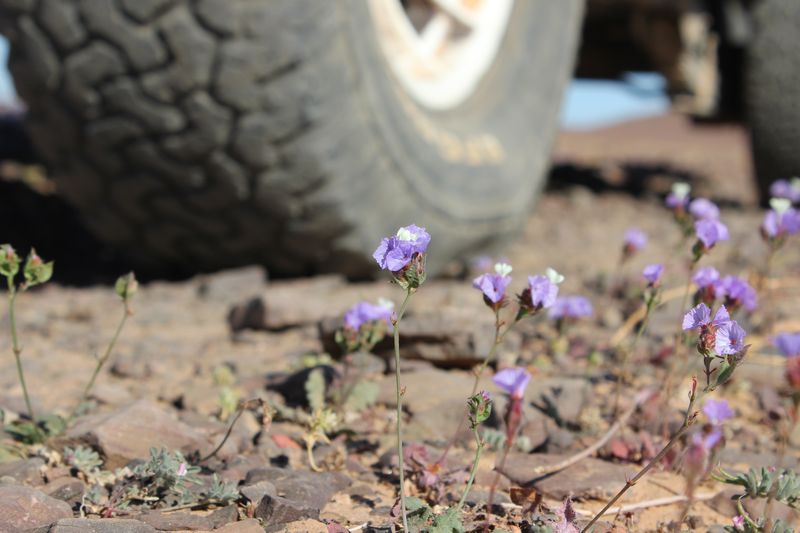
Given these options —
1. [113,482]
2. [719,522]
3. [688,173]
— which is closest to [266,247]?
[113,482]

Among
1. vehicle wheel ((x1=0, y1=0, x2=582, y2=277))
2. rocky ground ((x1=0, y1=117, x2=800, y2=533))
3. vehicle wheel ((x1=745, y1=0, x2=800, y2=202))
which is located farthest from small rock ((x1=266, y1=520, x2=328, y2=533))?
vehicle wheel ((x1=745, y1=0, x2=800, y2=202))

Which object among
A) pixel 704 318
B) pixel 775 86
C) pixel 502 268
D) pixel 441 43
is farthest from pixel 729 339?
pixel 775 86

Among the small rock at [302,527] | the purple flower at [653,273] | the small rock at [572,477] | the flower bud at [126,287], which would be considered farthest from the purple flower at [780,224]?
the flower bud at [126,287]

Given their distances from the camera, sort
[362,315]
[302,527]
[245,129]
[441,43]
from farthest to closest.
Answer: [441,43], [245,129], [362,315], [302,527]

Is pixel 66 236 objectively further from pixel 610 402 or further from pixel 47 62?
pixel 610 402

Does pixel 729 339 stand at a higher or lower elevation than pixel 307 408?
higher

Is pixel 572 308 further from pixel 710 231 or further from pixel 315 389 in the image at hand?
pixel 315 389
